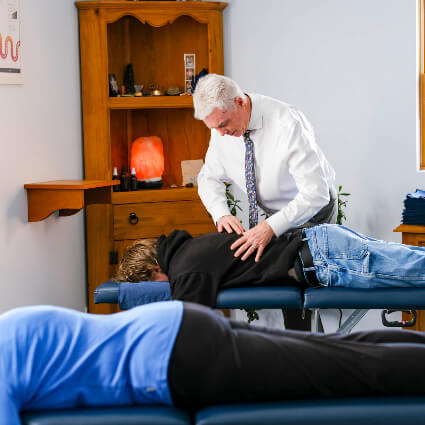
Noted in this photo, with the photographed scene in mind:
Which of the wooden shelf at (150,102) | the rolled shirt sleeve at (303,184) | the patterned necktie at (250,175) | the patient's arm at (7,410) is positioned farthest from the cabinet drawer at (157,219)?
the patient's arm at (7,410)

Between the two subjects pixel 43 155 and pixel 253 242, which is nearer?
pixel 253 242

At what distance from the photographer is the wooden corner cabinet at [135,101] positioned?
3646 mm

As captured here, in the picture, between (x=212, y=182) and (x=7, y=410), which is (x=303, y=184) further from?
(x=7, y=410)

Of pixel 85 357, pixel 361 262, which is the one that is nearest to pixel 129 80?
pixel 361 262

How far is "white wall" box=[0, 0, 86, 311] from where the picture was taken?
9.36ft

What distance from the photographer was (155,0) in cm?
375

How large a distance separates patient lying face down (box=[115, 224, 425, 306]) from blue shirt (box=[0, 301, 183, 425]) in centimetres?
91

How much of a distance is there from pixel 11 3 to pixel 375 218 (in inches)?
87.5

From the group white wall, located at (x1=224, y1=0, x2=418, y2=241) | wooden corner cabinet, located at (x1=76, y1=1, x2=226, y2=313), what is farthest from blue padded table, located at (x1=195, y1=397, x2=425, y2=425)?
wooden corner cabinet, located at (x1=76, y1=1, x2=226, y2=313)

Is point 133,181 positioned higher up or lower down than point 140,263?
higher up

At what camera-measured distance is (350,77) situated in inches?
143

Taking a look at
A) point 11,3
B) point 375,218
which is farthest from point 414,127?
point 11,3

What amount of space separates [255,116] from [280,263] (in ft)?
2.18

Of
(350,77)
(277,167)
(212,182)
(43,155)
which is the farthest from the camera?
(350,77)
